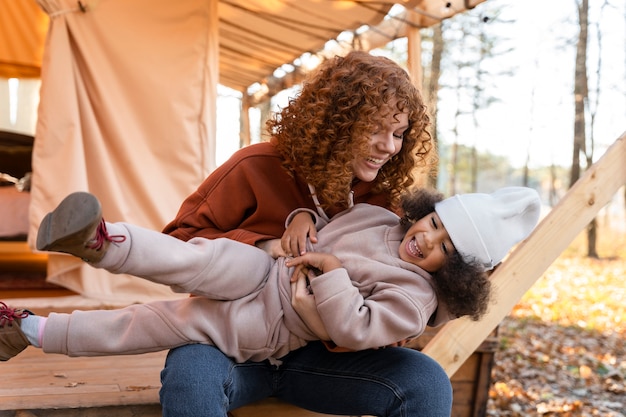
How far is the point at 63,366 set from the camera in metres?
2.54

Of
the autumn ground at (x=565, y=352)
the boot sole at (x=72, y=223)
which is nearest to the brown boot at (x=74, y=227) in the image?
the boot sole at (x=72, y=223)

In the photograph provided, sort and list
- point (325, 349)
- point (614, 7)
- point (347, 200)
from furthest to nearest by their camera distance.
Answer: point (614, 7), point (347, 200), point (325, 349)

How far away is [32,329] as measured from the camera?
1.81 m

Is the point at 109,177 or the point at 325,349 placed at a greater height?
the point at 109,177

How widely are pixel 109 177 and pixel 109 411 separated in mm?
2094

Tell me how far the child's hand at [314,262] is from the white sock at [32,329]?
673 mm

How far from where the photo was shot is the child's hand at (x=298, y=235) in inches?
75.9

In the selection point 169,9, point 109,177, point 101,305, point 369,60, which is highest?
point 169,9

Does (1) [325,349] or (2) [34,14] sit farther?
(2) [34,14]

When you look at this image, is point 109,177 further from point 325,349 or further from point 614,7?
point 614,7

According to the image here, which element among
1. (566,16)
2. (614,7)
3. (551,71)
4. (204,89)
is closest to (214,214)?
(204,89)

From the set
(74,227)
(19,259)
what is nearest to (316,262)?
(74,227)

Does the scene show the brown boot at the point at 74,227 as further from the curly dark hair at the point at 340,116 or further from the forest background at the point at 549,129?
the forest background at the point at 549,129

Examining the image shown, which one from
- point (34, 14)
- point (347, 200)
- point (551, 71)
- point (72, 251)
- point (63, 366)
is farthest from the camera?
point (551, 71)
